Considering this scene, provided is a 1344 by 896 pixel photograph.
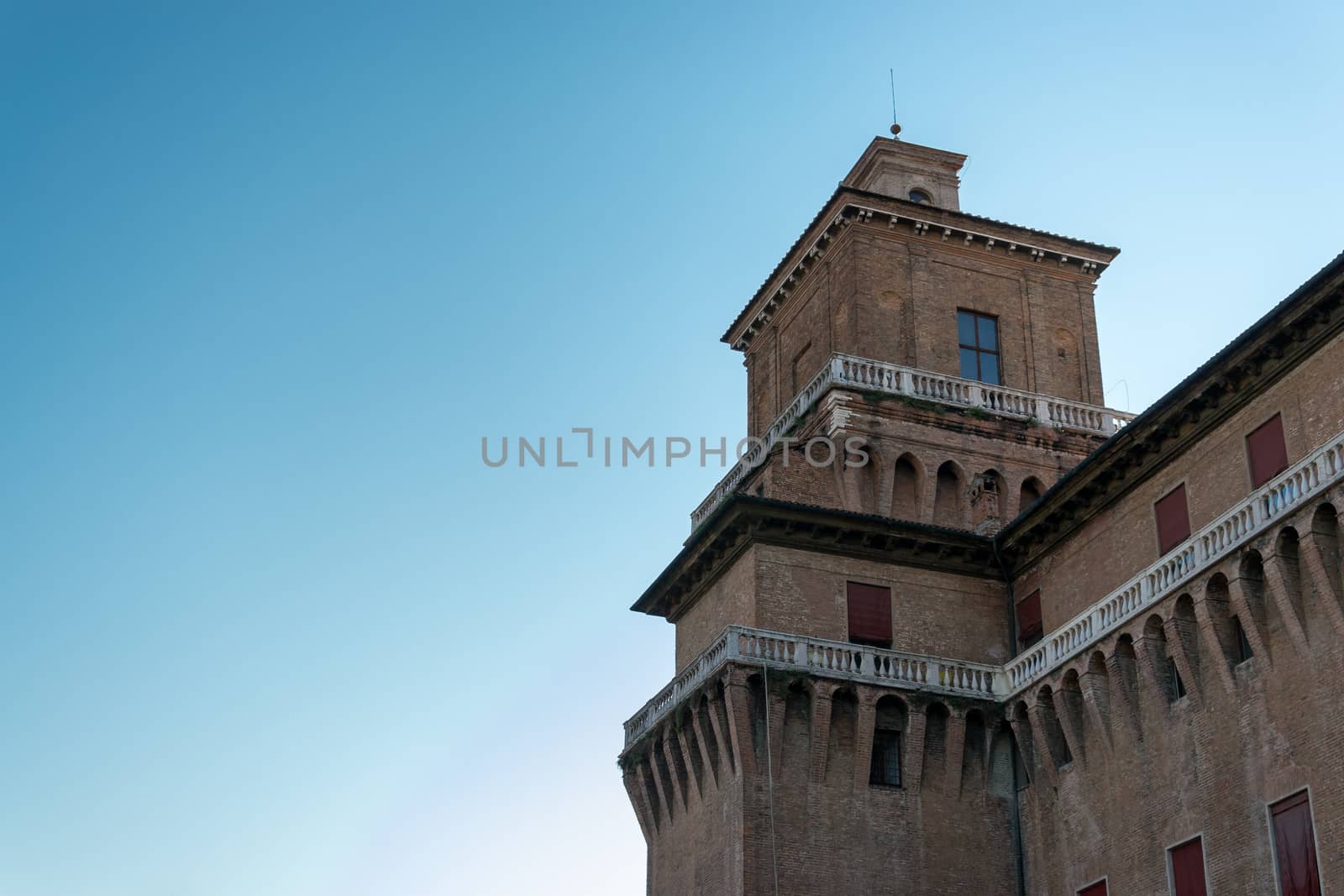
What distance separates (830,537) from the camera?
34719 millimetres

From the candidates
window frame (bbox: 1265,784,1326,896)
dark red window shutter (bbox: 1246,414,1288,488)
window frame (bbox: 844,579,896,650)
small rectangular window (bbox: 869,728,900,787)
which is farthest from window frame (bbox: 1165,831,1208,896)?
window frame (bbox: 844,579,896,650)

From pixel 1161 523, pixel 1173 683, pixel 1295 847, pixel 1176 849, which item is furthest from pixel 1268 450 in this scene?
pixel 1176 849

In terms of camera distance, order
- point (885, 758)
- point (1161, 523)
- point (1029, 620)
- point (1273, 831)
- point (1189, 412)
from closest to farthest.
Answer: point (1273, 831), point (1189, 412), point (1161, 523), point (885, 758), point (1029, 620)

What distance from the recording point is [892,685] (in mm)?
33000

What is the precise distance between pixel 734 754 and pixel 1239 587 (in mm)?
10510

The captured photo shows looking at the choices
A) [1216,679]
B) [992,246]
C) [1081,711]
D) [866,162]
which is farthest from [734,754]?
[866,162]

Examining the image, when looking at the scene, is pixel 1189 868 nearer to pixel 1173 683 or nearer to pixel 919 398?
pixel 1173 683

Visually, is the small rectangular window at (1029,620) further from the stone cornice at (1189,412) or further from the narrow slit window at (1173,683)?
the narrow slit window at (1173,683)

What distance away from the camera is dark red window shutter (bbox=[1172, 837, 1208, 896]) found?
2673 centimetres

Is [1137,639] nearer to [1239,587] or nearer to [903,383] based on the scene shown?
[1239,587]

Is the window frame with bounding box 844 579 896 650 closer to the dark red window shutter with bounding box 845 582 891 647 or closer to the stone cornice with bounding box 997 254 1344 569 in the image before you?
the dark red window shutter with bounding box 845 582 891 647

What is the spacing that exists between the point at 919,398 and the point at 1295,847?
15.4 metres

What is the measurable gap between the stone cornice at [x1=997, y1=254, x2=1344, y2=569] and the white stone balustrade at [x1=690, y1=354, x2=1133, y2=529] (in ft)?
14.7

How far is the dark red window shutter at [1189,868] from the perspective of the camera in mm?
26734
